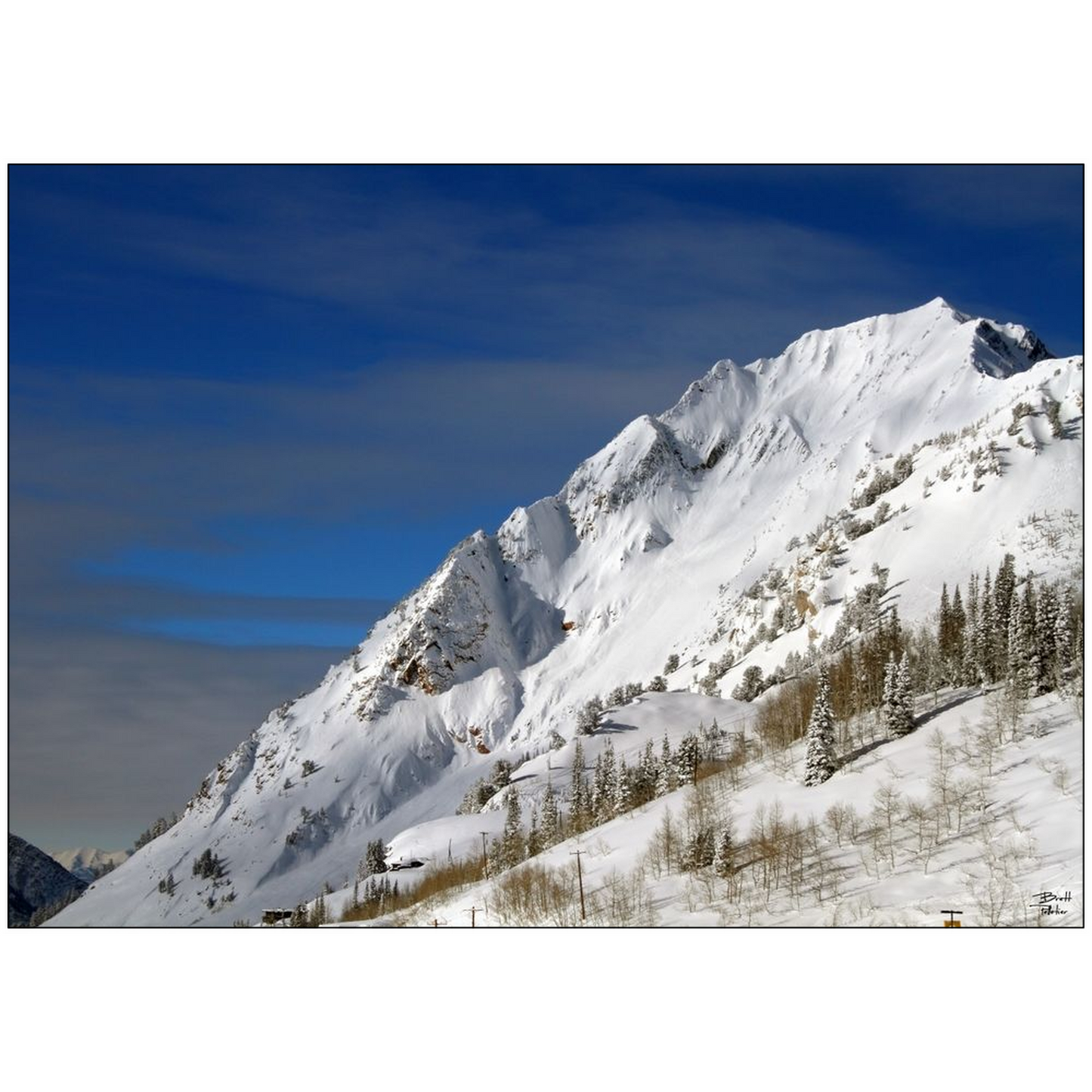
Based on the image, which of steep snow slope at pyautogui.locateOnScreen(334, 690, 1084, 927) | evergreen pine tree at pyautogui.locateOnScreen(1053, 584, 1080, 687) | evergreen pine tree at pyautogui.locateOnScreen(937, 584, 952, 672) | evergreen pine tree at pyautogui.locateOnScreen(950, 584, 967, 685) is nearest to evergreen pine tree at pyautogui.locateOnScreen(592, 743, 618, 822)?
steep snow slope at pyautogui.locateOnScreen(334, 690, 1084, 927)

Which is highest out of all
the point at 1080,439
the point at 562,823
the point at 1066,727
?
the point at 1080,439

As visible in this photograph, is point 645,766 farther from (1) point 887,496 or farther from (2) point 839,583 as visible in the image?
(1) point 887,496

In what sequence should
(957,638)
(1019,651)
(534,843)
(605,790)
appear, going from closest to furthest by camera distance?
(1019,651) < (534,843) < (957,638) < (605,790)

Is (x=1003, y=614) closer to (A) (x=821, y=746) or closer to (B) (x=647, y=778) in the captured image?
(A) (x=821, y=746)

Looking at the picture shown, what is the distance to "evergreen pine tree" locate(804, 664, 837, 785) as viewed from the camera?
7362 centimetres

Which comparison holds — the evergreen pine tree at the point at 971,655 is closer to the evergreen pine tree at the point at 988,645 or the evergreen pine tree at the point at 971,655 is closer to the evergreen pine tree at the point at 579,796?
the evergreen pine tree at the point at 988,645

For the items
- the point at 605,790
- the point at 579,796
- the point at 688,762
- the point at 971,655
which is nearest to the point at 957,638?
the point at 971,655

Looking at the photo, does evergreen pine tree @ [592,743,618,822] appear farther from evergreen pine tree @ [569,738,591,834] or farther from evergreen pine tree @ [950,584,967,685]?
evergreen pine tree @ [950,584,967,685]

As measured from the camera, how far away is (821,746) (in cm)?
7462

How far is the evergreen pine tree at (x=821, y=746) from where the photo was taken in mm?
73619

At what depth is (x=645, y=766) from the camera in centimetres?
10894

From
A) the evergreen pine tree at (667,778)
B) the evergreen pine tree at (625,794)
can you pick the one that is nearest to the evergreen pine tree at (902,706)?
the evergreen pine tree at (667,778)
